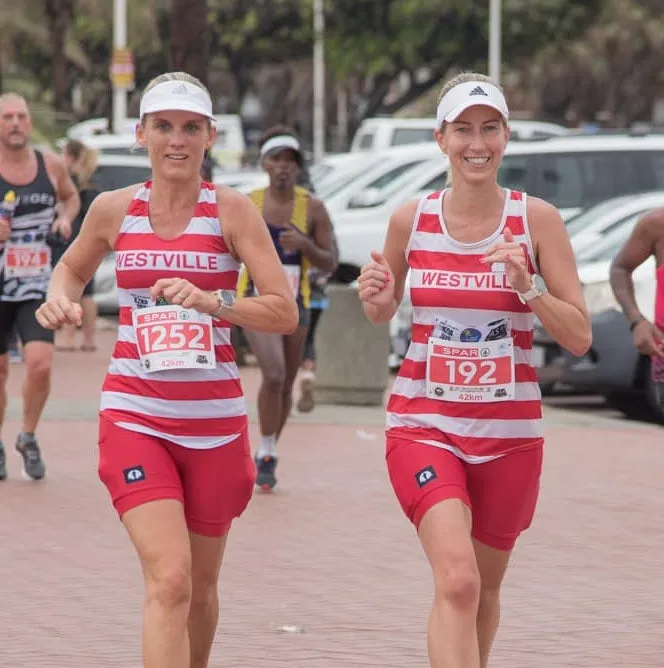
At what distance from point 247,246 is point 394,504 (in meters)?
5.04

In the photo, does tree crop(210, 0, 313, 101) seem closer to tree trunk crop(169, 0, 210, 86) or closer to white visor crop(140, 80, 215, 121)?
tree trunk crop(169, 0, 210, 86)

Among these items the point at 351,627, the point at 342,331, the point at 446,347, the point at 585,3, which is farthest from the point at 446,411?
the point at 585,3

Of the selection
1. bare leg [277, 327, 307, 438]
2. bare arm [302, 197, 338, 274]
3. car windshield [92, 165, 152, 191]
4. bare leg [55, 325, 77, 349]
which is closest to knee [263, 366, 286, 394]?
bare leg [277, 327, 307, 438]

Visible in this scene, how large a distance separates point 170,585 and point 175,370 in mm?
623

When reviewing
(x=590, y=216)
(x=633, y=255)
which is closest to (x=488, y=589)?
(x=633, y=255)

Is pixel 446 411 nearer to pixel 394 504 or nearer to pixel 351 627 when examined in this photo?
pixel 351 627

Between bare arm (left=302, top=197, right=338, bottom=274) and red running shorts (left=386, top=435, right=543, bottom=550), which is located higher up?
red running shorts (left=386, top=435, right=543, bottom=550)

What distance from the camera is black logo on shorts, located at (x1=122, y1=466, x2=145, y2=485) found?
539cm

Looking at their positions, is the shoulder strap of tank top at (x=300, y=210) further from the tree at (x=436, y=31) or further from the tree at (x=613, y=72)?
the tree at (x=613, y=72)

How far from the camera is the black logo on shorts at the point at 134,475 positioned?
5.39 m

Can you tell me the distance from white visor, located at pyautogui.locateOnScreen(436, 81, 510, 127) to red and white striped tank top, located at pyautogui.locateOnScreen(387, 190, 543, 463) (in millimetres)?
249

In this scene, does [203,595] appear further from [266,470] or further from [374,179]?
[374,179]

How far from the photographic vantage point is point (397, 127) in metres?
34.2

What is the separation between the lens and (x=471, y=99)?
5.51m
